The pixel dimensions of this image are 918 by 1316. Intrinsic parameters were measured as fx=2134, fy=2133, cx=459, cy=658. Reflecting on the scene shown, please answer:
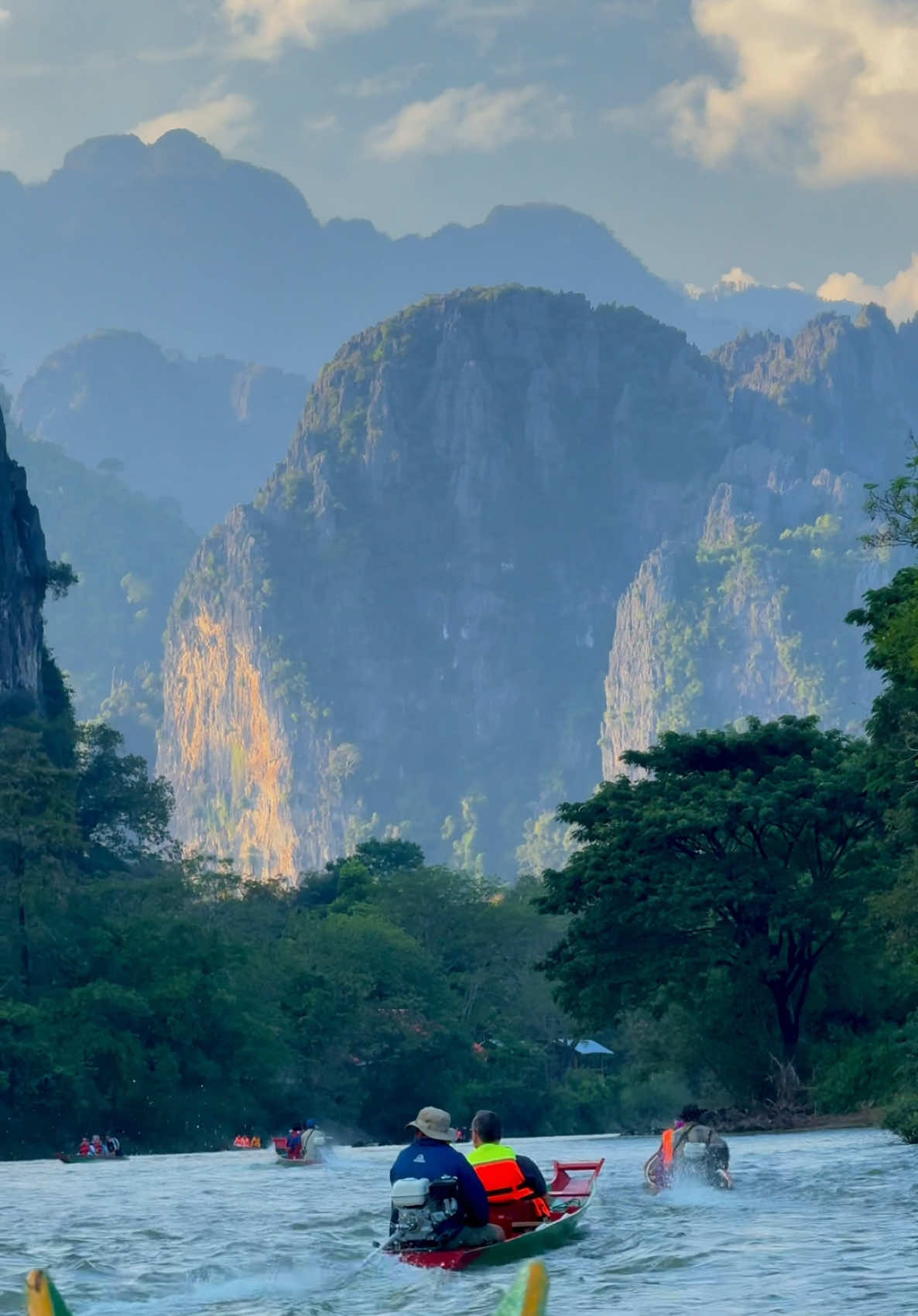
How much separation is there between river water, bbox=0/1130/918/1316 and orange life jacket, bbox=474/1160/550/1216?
1.02 m

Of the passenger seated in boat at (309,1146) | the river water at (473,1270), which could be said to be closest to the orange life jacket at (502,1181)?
the river water at (473,1270)

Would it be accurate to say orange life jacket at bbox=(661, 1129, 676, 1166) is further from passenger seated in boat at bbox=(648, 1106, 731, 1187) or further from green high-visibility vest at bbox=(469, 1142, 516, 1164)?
green high-visibility vest at bbox=(469, 1142, 516, 1164)

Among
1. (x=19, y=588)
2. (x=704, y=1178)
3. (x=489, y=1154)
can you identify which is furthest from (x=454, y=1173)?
(x=19, y=588)

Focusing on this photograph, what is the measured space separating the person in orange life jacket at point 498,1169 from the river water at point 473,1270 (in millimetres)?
949

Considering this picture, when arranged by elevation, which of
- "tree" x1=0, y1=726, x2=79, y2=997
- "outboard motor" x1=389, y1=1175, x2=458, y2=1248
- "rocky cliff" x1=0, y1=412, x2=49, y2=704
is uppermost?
"rocky cliff" x1=0, y1=412, x2=49, y2=704

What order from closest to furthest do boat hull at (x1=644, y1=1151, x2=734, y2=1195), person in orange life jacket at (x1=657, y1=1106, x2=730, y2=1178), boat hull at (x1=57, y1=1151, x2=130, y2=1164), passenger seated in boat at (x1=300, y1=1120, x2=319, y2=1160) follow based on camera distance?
boat hull at (x1=644, y1=1151, x2=734, y2=1195) < person in orange life jacket at (x1=657, y1=1106, x2=730, y2=1178) < passenger seated in boat at (x1=300, y1=1120, x2=319, y2=1160) < boat hull at (x1=57, y1=1151, x2=130, y2=1164)

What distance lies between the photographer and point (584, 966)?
59.4 metres

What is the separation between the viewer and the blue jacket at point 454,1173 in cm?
2323

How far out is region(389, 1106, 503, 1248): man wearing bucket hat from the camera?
23.3 metres

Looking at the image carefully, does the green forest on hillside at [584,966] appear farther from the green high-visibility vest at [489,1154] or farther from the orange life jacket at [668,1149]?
the green high-visibility vest at [489,1154]

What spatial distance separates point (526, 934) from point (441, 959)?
517cm

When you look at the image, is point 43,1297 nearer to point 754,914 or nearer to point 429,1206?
point 429,1206

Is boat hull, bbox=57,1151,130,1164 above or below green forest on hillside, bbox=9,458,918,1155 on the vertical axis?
below

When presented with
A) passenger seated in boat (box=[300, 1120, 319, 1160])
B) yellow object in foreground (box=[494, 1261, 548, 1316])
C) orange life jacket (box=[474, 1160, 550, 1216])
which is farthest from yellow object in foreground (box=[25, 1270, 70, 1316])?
passenger seated in boat (box=[300, 1120, 319, 1160])
